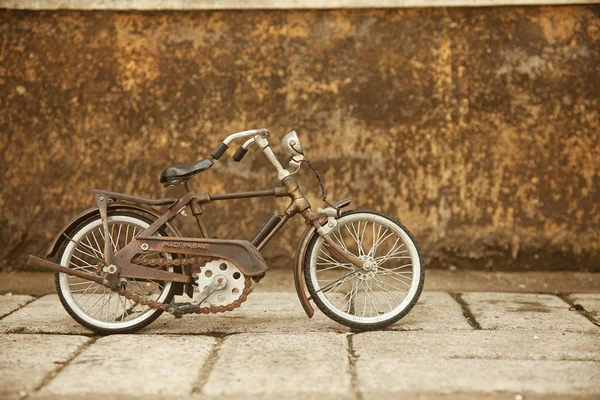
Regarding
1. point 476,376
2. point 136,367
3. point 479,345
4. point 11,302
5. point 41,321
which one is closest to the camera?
point 476,376

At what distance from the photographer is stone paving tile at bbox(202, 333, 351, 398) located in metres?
2.76

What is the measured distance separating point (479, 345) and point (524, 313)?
0.79 m

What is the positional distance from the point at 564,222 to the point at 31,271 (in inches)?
140

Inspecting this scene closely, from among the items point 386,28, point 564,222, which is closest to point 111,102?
point 386,28

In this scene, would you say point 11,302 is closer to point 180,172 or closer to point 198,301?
point 198,301

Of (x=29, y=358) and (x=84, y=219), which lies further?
(x=84, y=219)

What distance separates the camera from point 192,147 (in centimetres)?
485

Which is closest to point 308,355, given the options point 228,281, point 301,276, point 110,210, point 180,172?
point 301,276

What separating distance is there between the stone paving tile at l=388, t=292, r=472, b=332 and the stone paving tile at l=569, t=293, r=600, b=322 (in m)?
0.71

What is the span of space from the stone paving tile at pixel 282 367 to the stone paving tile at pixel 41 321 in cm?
87

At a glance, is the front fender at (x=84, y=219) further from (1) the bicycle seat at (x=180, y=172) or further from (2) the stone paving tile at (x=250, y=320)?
(2) the stone paving tile at (x=250, y=320)

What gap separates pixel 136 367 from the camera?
304 centimetres

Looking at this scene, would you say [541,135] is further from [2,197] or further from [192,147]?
A: [2,197]

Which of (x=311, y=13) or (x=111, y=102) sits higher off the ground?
(x=311, y=13)
